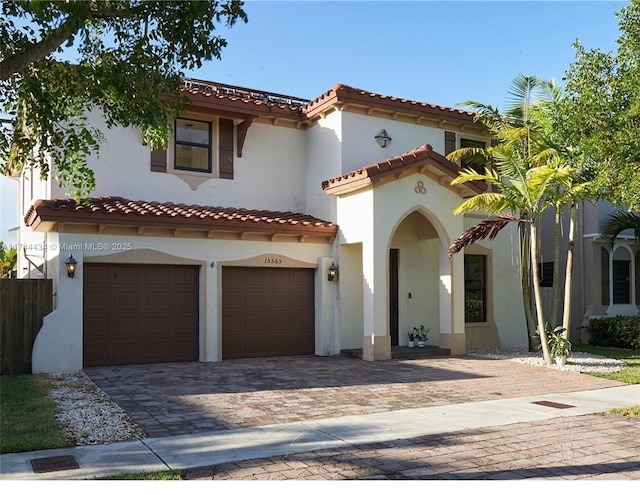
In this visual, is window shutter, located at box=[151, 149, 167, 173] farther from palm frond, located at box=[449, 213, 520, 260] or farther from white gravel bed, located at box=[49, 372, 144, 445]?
palm frond, located at box=[449, 213, 520, 260]

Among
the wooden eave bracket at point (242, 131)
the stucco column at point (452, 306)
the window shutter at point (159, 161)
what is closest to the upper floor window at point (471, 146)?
the stucco column at point (452, 306)

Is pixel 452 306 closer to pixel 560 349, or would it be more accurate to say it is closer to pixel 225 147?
pixel 560 349

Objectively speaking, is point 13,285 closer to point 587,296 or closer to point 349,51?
point 349,51

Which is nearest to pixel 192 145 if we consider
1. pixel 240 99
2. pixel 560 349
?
pixel 240 99

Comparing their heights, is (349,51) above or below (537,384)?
above

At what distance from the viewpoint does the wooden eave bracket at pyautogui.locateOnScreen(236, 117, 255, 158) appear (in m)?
16.3

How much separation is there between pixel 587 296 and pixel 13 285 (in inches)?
675

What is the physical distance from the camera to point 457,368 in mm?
13547

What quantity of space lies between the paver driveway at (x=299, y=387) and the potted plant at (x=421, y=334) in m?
1.84

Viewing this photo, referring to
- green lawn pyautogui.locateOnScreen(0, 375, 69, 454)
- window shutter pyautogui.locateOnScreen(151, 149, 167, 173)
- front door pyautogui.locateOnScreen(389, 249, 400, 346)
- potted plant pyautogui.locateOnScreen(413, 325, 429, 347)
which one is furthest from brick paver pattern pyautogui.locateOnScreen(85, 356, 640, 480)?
window shutter pyautogui.locateOnScreen(151, 149, 167, 173)

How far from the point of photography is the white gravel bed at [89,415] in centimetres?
736

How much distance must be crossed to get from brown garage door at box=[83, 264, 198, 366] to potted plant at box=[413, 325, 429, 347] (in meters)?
6.19

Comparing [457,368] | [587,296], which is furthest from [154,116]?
[587,296]

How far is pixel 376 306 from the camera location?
14641 mm
